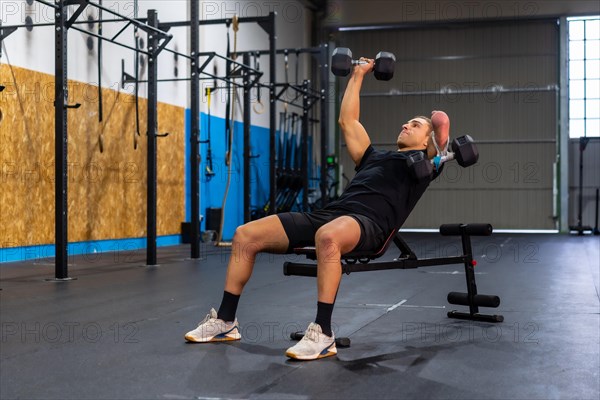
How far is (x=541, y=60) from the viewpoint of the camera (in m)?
13.9

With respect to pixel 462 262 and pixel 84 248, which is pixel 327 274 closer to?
pixel 462 262

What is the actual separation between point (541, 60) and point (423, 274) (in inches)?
369

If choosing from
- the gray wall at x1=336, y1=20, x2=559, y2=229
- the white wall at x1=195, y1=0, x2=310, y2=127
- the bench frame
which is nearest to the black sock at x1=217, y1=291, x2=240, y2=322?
the bench frame

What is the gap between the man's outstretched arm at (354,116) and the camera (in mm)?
3061

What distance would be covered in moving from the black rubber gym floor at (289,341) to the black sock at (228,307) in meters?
0.11

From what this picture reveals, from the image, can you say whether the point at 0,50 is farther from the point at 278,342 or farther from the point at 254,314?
the point at 278,342

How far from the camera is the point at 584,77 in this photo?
13.6m

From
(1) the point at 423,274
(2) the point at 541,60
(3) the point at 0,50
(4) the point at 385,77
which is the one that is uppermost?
(2) the point at 541,60

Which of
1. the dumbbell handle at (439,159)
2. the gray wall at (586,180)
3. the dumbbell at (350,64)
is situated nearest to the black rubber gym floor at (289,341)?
the dumbbell handle at (439,159)

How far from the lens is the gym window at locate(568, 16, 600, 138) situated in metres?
13.6

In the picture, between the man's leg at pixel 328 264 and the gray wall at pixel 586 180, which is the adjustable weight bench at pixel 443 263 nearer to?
the man's leg at pixel 328 264

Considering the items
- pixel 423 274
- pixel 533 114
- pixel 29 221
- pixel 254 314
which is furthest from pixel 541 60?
pixel 254 314

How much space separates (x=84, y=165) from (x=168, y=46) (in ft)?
7.36

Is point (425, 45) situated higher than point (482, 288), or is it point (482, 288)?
point (425, 45)
